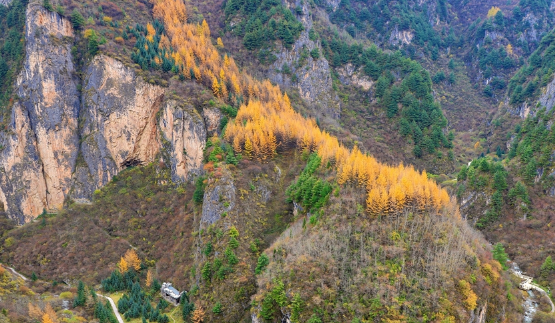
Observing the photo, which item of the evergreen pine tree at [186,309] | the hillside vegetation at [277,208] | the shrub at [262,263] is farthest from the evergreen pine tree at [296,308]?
the evergreen pine tree at [186,309]

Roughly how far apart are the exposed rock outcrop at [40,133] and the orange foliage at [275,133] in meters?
28.7

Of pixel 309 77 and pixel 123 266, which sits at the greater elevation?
pixel 309 77

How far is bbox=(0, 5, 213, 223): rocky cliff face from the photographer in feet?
310

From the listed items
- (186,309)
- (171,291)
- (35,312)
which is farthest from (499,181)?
(35,312)

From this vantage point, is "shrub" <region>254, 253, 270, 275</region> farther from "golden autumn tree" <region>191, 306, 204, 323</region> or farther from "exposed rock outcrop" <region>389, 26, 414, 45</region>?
"exposed rock outcrop" <region>389, 26, 414, 45</region>

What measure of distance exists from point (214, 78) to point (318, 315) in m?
62.2

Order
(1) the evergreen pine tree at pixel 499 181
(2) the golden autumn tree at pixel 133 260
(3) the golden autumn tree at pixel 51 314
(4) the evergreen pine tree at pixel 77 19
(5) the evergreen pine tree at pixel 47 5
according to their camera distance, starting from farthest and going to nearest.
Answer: (4) the evergreen pine tree at pixel 77 19
(5) the evergreen pine tree at pixel 47 5
(1) the evergreen pine tree at pixel 499 181
(2) the golden autumn tree at pixel 133 260
(3) the golden autumn tree at pixel 51 314

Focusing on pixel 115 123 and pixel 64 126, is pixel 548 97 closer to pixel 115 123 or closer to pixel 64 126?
pixel 115 123

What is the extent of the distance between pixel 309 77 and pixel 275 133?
41337mm

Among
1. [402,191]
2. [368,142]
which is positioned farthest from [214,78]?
[402,191]

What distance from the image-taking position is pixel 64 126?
97062 mm

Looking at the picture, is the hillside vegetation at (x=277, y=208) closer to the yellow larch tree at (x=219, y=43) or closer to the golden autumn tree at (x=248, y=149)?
the golden autumn tree at (x=248, y=149)

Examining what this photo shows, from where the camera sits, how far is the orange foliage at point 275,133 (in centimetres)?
6066

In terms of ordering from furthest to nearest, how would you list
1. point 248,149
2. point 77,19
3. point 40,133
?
point 77,19
point 40,133
point 248,149
